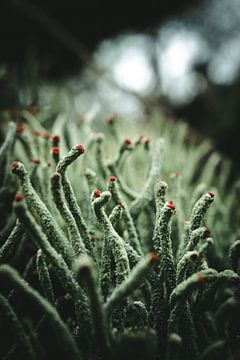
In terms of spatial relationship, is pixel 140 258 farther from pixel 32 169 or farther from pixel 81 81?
pixel 81 81

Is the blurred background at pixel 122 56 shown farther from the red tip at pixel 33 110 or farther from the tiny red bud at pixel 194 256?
the tiny red bud at pixel 194 256

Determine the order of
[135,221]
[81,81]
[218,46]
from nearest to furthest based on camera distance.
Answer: [135,221] → [81,81] → [218,46]

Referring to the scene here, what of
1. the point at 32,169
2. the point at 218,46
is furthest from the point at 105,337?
the point at 218,46

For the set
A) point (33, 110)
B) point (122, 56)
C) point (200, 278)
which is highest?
point (122, 56)

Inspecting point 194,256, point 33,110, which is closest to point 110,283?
point 194,256

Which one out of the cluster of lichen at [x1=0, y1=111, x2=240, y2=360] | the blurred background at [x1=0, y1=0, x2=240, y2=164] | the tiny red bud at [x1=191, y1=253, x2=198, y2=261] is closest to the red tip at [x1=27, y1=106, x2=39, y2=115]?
the blurred background at [x1=0, y1=0, x2=240, y2=164]

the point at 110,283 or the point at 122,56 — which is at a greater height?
the point at 122,56

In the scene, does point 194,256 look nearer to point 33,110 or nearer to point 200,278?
point 200,278

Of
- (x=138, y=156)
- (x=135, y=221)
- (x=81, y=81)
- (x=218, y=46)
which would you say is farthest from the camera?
(x=218, y=46)

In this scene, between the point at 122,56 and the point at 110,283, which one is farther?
the point at 122,56
